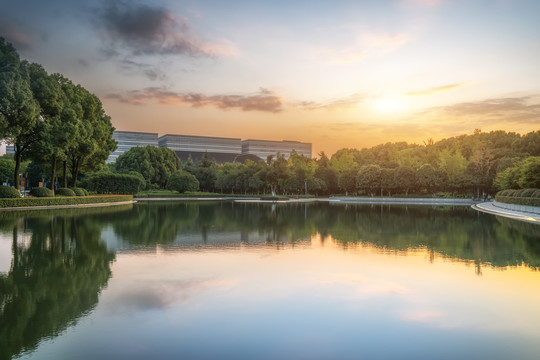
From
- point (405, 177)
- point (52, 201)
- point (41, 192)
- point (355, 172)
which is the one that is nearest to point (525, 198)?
point (405, 177)

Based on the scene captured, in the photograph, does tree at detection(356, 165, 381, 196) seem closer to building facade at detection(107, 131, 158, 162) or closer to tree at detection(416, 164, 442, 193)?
tree at detection(416, 164, 442, 193)

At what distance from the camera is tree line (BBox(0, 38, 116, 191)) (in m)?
30.0

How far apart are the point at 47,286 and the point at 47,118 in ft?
107

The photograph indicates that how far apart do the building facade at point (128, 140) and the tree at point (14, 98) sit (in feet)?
338

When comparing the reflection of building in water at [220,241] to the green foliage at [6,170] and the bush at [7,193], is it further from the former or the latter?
the green foliage at [6,170]

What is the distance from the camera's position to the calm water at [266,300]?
231 inches

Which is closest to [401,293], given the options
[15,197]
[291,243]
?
[291,243]

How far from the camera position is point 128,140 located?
134m

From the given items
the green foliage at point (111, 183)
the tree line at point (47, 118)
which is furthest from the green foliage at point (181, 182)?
the tree line at point (47, 118)

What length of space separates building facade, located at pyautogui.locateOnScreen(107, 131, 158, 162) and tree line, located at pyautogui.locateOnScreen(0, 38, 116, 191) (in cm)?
8840

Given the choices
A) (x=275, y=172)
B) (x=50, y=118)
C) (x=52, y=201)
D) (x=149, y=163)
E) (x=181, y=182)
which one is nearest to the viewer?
(x=52, y=201)

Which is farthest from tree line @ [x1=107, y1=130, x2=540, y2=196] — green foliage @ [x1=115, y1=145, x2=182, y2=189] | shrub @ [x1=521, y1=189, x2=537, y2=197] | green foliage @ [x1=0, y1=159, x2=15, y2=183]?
green foliage @ [x1=0, y1=159, x2=15, y2=183]

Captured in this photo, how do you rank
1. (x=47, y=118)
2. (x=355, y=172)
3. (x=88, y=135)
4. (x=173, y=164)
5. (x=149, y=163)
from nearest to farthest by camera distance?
(x=47, y=118), (x=88, y=135), (x=355, y=172), (x=149, y=163), (x=173, y=164)

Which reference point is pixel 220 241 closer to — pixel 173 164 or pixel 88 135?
pixel 88 135
